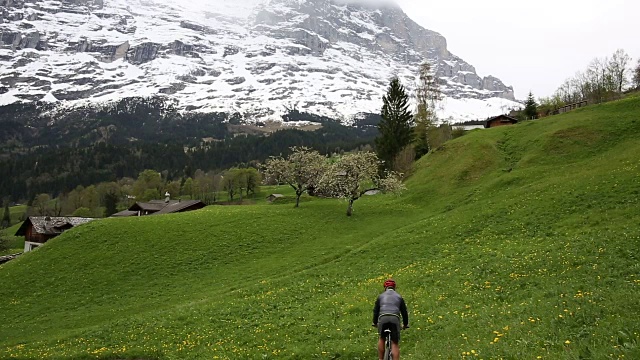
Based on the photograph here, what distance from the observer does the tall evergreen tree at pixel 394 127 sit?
88.1 metres

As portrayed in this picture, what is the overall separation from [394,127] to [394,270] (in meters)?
58.8

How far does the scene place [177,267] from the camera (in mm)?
46000

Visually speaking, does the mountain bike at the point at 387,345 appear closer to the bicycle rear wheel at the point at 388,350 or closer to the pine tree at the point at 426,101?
the bicycle rear wheel at the point at 388,350

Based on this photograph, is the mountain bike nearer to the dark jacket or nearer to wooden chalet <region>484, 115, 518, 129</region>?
the dark jacket

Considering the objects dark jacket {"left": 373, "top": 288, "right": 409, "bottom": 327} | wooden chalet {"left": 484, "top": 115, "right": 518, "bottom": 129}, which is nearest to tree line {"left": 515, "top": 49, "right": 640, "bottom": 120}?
wooden chalet {"left": 484, "top": 115, "right": 518, "bottom": 129}

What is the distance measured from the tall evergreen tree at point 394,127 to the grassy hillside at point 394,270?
1754cm

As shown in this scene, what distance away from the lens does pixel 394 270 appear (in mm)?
33375

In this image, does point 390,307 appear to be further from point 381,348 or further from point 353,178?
point 353,178

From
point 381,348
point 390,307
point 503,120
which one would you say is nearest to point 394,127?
point 503,120

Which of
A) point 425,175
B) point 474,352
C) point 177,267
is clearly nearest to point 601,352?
point 474,352

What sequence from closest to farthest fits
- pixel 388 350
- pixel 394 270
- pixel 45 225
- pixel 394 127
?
1. pixel 388 350
2. pixel 394 270
3. pixel 394 127
4. pixel 45 225

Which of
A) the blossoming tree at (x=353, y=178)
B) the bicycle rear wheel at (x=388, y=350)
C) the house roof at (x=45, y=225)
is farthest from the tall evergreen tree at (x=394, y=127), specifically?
the bicycle rear wheel at (x=388, y=350)

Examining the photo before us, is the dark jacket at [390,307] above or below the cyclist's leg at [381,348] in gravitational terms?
above

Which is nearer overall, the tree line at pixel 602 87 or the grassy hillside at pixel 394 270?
the grassy hillside at pixel 394 270
